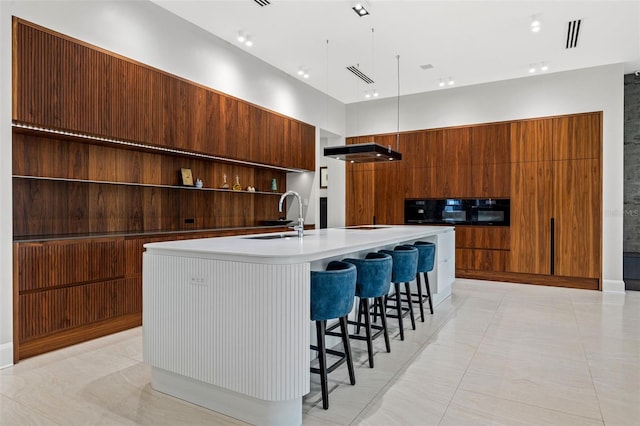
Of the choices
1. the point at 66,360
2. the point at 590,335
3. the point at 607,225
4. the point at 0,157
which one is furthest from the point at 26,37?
the point at 607,225

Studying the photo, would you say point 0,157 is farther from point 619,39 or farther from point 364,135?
→ point 619,39

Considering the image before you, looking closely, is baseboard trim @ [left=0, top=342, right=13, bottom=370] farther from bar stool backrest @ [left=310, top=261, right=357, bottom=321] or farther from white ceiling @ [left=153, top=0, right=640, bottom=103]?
white ceiling @ [left=153, top=0, right=640, bottom=103]

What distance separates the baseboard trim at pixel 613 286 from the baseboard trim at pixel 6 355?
6768 millimetres

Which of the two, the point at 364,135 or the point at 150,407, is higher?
the point at 364,135

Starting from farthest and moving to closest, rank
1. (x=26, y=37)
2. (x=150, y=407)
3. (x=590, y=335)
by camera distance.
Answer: (x=590, y=335) < (x=26, y=37) < (x=150, y=407)

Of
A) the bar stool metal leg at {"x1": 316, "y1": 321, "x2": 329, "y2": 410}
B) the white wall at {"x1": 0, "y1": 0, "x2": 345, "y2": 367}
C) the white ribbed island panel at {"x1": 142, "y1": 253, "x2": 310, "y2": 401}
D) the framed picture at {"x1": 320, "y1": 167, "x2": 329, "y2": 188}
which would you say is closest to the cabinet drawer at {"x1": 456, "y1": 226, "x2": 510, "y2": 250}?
the white wall at {"x1": 0, "y1": 0, "x2": 345, "y2": 367}

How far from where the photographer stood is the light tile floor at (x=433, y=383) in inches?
83.7

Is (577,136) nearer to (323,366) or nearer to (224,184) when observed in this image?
(224,184)

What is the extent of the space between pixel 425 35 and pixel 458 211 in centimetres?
304

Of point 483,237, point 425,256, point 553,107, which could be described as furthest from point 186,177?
point 553,107

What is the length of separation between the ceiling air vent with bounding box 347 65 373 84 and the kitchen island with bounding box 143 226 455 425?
13.2 ft

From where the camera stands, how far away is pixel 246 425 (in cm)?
204

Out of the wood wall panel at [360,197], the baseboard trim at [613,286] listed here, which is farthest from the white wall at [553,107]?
the wood wall panel at [360,197]

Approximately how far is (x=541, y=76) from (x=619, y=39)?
4.19 feet
